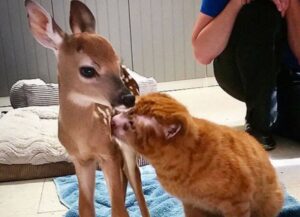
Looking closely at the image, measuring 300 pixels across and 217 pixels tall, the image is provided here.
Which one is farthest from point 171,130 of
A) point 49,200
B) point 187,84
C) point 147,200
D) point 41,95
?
point 187,84

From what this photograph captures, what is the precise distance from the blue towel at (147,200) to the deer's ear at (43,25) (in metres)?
0.49

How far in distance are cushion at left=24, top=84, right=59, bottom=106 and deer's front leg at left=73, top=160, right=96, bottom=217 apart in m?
1.13

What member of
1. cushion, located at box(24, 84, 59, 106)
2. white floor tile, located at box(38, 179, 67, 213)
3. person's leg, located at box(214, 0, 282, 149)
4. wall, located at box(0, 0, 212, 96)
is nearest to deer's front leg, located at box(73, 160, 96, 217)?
white floor tile, located at box(38, 179, 67, 213)

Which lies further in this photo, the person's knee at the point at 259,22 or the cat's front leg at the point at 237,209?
the person's knee at the point at 259,22

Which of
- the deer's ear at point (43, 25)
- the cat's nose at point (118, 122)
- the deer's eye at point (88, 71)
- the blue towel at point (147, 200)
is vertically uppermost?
the deer's ear at point (43, 25)

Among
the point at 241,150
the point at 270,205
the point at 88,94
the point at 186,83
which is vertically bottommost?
the point at 186,83

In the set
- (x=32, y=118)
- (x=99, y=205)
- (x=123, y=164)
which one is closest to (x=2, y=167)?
(x=32, y=118)

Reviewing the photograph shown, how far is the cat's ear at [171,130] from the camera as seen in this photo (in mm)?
685

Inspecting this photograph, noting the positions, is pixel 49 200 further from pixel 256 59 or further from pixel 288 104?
pixel 288 104

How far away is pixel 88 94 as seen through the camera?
2.06 feet

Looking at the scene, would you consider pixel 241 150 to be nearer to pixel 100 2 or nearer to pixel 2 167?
pixel 2 167

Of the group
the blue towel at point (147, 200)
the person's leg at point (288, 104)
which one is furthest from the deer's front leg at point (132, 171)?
the person's leg at point (288, 104)

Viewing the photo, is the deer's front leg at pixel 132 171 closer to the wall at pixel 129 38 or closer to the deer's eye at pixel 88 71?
the deer's eye at pixel 88 71

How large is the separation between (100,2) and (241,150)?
5.36 feet
